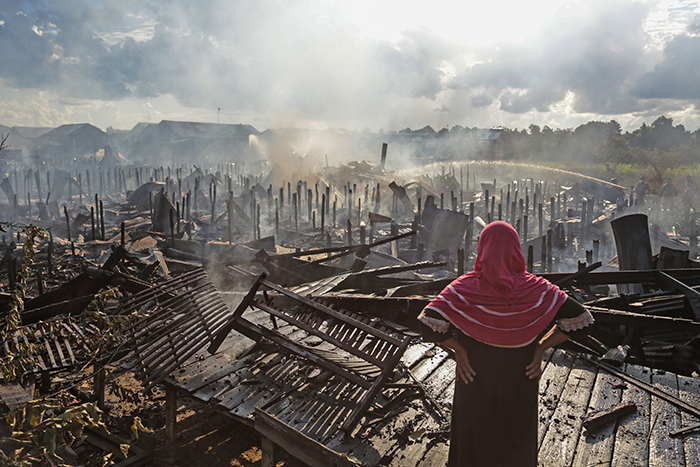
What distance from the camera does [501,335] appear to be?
6.93 feet

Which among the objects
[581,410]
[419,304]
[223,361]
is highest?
[419,304]

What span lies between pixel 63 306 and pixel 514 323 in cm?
550

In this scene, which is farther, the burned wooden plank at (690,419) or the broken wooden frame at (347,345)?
the broken wooden frame at (347,345)

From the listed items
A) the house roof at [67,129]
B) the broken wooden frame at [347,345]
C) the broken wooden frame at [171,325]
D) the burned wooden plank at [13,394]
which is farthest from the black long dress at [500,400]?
the house roof at [67,129]

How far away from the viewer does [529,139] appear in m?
51.2

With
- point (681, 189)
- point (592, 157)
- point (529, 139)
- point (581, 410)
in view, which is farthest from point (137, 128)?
point (581, 410)

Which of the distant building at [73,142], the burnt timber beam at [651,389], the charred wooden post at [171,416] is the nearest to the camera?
the burnt timber beam at [651,389]

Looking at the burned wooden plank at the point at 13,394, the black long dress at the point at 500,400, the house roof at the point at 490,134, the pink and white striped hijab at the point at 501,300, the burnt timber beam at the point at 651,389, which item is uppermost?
the house roof at the point at 490,134

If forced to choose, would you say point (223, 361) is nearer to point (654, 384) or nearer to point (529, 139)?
point (654, 384)

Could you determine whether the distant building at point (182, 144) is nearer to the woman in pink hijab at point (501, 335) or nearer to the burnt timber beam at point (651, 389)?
the burnt timber beam at point (651, 389)

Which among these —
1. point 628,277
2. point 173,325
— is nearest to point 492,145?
point 628,277

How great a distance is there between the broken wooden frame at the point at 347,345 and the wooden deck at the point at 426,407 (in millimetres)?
178

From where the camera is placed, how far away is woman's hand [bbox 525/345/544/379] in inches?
84.9

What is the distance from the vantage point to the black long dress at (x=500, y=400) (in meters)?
2.16
